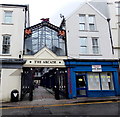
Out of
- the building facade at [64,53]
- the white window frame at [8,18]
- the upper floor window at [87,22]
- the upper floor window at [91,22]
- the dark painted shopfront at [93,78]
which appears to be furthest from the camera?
the upper floor window at [91,22]

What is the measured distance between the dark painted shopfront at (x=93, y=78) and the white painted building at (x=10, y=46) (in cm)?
510

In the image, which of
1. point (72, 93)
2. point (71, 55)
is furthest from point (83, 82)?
point (71, 55)

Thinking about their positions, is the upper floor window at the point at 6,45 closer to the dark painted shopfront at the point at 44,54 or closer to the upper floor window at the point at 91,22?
the dark painted shopfront at the point at 44,54

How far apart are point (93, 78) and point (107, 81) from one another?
1668 mm

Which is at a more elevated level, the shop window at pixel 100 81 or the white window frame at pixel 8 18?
the white window frame at pixel 8 18

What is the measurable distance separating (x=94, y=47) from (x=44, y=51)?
581 cm

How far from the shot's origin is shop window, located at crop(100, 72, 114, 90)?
13.4 metres

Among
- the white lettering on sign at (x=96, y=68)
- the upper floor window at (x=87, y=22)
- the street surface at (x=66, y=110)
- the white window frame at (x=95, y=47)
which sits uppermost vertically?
the upper floor window at (x=87, y=22)

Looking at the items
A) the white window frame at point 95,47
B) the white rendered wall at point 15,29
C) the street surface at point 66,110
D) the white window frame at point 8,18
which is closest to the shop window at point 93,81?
the white window frame at point 95,47

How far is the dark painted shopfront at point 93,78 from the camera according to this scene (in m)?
12.7

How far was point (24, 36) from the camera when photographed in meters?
13.2

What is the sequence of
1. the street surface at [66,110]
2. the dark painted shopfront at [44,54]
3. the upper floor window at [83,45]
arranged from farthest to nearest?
1. the upper floor window at [83,45]
2. the dark painted shopfront at [44,54]
3. the street surface at [66,110]

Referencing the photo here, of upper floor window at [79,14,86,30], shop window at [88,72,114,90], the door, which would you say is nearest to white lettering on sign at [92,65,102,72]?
shop window at [88,72,114,90]

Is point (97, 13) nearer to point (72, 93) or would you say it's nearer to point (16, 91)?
point (72, 93)
